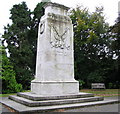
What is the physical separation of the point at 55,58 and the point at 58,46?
2.59 ft

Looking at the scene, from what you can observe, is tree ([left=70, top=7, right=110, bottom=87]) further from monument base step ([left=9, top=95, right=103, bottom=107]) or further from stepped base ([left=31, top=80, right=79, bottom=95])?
monument base step ([left=9, top=95, right=103, bottom=107])

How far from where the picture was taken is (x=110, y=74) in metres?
23.9

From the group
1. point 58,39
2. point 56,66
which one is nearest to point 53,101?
point 56,66

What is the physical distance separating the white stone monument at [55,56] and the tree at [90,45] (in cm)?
1256

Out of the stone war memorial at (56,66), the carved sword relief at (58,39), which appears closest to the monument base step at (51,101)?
the stone war memorial at (56,66)

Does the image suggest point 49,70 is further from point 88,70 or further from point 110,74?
point 110,74

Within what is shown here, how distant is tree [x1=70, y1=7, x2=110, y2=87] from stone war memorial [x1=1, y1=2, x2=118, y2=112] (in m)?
12.6

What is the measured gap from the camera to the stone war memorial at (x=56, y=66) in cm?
824

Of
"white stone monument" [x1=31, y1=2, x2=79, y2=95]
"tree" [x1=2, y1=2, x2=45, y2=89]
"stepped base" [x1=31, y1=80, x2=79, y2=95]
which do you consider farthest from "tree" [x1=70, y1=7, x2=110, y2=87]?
"stepped base" [x1=31, y1=80, x2=79, y2=95]

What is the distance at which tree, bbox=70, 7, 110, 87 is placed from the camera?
22391mm

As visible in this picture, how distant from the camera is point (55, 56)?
9.11 m

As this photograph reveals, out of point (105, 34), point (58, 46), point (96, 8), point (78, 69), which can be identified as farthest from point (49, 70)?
point (96, 8)

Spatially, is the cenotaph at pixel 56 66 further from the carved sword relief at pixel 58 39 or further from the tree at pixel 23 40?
the tree at pixel 23 40

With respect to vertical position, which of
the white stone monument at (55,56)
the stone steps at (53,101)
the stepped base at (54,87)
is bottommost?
the stone steps at (53,101)
